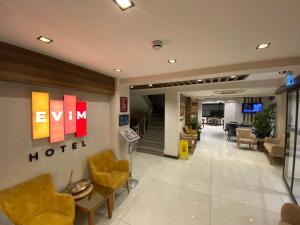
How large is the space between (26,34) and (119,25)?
3.66 feet

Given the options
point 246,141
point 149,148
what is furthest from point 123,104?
point 246,141

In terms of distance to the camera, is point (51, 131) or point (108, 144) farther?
point (108, 144)

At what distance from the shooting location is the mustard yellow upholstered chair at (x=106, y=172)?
107 inches

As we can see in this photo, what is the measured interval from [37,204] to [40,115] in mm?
1319

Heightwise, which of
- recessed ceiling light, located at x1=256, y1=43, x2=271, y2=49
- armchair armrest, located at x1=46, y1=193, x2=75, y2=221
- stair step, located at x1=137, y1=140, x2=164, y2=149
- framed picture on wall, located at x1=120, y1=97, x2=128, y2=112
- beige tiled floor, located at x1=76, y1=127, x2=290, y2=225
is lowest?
beige tiled floor, located at x1=76, y1=127, x2=290, y2=225

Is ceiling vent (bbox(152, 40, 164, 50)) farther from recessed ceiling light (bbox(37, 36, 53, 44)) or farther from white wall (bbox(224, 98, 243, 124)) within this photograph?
white wall (bbox(224, 98, 243, 124))

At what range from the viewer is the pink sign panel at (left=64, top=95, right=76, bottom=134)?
2.65m

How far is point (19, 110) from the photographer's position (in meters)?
2.08

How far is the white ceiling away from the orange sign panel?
2.35 ft

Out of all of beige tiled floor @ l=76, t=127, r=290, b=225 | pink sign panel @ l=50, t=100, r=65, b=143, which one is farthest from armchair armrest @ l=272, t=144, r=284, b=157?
pink sign panel @ l=50, t=100, r=65, b=143

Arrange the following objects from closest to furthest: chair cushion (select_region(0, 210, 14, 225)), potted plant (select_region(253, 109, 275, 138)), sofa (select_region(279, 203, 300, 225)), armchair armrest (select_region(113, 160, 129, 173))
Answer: chair cushion (select_region(0, 210, 14, 225)), sofa (select_region(279, 203, 300, 225)), armchair armrest (select_region(113, 160, 129, 173)), potted plant (select_region(253, 109, 275, 138))

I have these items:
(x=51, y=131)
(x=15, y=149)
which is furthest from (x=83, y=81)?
(x=15, y=149)

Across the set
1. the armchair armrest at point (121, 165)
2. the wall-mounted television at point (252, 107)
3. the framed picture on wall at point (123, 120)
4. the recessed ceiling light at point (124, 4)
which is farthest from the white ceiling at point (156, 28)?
the wall-mounted television at point (252, 107)

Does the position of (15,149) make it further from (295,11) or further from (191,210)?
(295,11)
